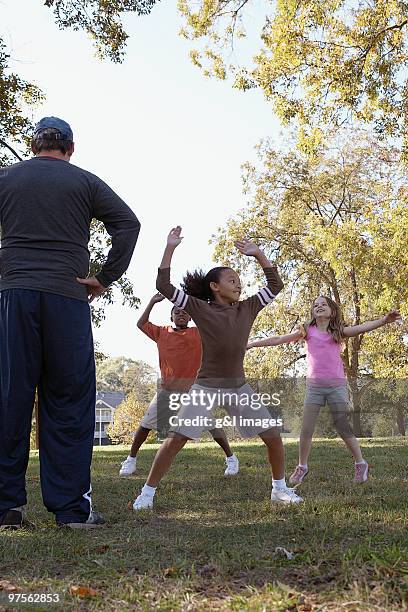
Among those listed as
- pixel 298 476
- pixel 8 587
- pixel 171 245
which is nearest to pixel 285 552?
pixel 8 587

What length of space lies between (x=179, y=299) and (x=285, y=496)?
66.3 inches

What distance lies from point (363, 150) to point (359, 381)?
10539 millimetres

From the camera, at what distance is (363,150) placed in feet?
102

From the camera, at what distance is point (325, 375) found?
7223mm

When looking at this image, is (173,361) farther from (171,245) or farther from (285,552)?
(285,552)

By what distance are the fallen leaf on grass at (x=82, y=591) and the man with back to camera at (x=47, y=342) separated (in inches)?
59.3

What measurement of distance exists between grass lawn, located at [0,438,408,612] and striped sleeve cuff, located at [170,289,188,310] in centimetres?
149

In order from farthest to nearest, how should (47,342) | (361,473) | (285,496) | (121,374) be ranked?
(121,374), (361,473), (285,496), (47,342)

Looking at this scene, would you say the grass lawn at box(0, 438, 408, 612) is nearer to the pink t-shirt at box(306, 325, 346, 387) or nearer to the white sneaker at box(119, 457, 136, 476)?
the pink t-shirt at box(306, 325, 346, 387)

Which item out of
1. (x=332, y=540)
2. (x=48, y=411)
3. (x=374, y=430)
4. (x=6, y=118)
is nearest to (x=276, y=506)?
(x=332, y=540)

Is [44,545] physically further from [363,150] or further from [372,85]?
[363,150]

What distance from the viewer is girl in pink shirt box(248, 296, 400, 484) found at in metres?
6.95

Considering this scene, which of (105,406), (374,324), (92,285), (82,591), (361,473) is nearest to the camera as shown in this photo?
(82,591)

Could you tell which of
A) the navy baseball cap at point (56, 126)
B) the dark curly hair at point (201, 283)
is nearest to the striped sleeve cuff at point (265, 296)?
the dark curly hair at point (201, 283)
